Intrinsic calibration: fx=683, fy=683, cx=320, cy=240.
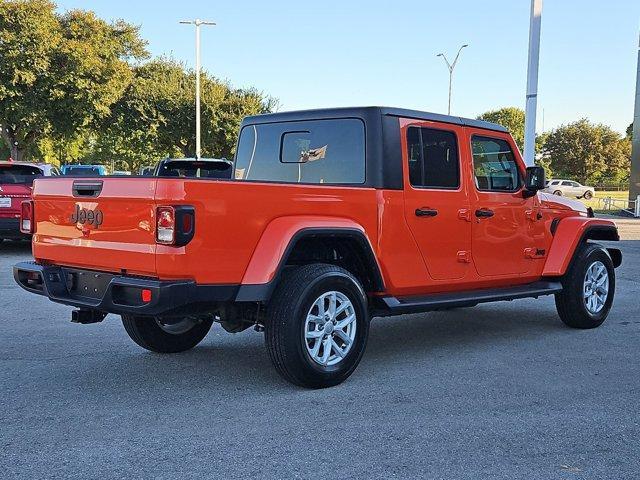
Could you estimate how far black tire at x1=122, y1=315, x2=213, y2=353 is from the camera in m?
5.33

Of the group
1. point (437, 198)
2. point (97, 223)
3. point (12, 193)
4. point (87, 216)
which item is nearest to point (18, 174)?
point (12, 193)

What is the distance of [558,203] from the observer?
661 cm

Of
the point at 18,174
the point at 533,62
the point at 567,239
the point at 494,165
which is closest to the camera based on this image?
the point at 494,165

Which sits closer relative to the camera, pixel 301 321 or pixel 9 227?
pixel 301 321

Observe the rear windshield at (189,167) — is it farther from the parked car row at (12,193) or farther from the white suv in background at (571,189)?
the white suv in background at (571,189)

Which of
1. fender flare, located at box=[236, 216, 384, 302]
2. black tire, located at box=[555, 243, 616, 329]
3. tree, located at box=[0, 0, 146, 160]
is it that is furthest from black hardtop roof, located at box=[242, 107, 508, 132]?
tree, located at box=[0, 0, 146, 160]

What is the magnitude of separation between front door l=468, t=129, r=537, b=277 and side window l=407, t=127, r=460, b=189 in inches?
10.6

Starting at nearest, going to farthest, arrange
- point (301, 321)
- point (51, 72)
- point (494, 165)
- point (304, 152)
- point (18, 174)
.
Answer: point (301, 321) < point (304, 152) < point (494, 165) < point (18, 174) < point (51, 72)

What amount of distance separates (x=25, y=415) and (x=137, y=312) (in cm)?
89

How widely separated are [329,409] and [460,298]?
177 centimetres

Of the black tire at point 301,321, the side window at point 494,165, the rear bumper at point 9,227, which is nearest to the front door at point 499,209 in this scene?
the side window at point 494,165

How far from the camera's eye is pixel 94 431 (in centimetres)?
375

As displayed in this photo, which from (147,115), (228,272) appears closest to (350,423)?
(228,272)

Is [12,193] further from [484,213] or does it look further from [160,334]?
[484,213]
